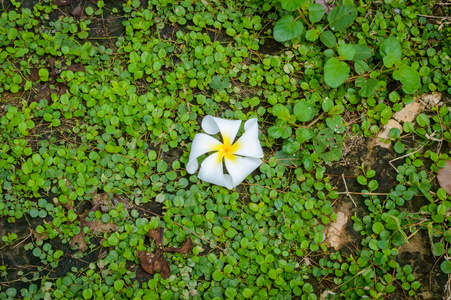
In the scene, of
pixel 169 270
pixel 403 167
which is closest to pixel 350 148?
pixel 403 167

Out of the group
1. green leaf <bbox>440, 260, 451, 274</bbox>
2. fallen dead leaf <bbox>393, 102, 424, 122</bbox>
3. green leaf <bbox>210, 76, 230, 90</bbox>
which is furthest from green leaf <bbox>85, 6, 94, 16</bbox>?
green leaf <bbox>440, 260, 451, 274</bbox>

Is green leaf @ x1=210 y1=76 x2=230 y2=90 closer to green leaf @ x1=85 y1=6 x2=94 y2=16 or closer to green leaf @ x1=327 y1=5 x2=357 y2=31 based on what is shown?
green leaf @ x1=327 y1=5 x2=357 y2=31

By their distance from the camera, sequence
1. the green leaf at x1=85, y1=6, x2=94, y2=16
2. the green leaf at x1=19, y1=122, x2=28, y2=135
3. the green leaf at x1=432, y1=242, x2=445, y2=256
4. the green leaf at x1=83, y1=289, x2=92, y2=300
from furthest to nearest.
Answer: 1. the green leaf at x1=85, y1=6, x2=94, y2=16
2. the green leaf at x1=19, y1=122, x2=28, y2=135
3. the green leaf at x1=432, y1=242, x2=445, y2=256
4. the green leaf at x1=83, y1=289, x2=92, y2=300

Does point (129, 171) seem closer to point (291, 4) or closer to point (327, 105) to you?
point (327, 105)

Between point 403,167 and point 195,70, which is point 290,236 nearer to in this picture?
point 403,167

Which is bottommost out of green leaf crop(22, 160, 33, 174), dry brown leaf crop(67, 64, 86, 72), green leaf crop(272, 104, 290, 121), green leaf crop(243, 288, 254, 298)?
green leaf crop(243, 288, 254, 298)
